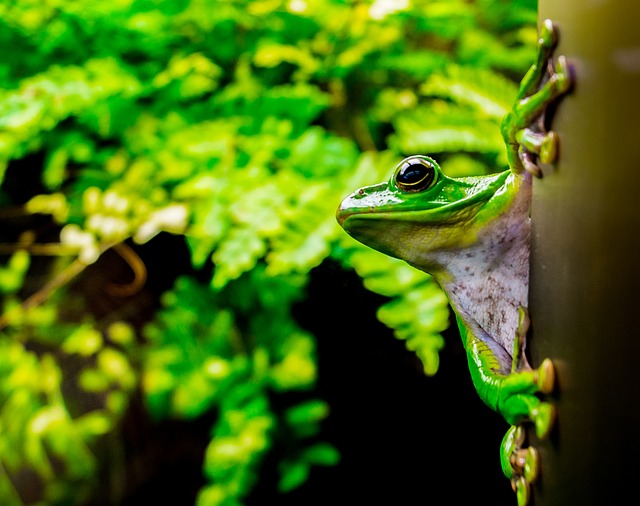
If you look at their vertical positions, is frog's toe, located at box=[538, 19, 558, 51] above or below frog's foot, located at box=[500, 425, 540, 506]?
above

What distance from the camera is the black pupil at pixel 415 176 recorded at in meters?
0.38

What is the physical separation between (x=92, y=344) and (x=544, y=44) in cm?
124

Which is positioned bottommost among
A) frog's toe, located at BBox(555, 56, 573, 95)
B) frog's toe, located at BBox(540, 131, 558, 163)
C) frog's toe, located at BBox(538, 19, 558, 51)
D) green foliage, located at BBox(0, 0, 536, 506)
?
green foliage, located at BBox(0, 0, 536, 506)

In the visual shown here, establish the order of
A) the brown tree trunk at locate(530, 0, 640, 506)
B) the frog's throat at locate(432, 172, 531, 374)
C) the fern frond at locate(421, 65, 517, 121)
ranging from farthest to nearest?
1. the fern frond at locate(421, 65, 517, 121)
2. the frog's throat at locate(432, 172, 531, 374)
3. the brown tree trunk at locate(530, 0, 640, 506)

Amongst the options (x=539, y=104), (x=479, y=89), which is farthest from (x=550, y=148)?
(x=479, y=89)

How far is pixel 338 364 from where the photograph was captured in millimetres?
1231

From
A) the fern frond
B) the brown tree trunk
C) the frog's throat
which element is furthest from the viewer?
the fern frond

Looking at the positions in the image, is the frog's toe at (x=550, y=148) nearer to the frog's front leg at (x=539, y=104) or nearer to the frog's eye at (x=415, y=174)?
the frog's front leg at (x=539, y=104)

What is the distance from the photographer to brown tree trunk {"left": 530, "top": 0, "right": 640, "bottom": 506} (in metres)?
0.22

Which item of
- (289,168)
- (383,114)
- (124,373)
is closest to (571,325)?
(289,168)

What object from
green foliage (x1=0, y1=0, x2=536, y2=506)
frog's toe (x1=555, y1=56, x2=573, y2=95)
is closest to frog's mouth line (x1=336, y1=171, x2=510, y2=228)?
frog's toe (x1=555, y1=56, x2=573, y2=95)

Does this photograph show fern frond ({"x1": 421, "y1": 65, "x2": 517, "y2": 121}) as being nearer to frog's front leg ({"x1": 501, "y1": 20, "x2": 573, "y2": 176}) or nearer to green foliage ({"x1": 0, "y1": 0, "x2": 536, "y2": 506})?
green foliage ({"x1": 0, "y1": 0, "x2": 536, "y2": 506})

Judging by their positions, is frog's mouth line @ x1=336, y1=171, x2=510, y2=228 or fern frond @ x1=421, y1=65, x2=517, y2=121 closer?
frog's mouth line @ x1=336, y1=171, x2=510, y2=228

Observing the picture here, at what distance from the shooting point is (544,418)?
0.91ft
